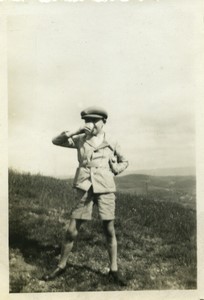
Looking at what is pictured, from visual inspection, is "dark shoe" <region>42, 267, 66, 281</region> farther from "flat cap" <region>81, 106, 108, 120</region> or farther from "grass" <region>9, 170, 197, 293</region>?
"flat cap" <region>81, 106, 108, 120</region>

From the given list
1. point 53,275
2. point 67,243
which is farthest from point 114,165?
point 53,275

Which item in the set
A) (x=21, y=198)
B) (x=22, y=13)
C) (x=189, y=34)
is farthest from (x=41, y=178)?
(x=189, y=34)

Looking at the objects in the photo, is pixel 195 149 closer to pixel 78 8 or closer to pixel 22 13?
pixel 78 8

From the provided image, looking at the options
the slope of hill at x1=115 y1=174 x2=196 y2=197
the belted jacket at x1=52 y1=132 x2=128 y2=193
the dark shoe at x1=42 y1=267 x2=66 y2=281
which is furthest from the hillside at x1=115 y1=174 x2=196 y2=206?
the dark shoe at x1=42 y1=267 x2=66 y2=281

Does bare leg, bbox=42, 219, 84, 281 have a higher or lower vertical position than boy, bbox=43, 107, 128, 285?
lower

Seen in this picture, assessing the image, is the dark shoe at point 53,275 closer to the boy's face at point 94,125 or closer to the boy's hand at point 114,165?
the boy's hand at point 114,165

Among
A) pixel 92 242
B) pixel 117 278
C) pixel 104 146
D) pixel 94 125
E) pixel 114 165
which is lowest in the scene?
pixel 117 278

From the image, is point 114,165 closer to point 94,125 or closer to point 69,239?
point 94,125
